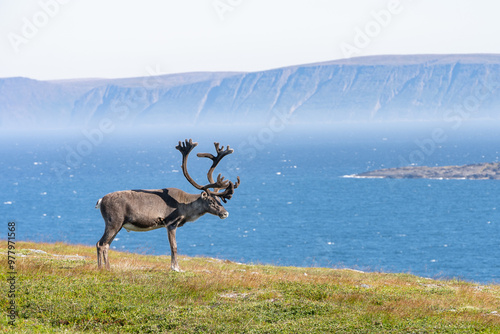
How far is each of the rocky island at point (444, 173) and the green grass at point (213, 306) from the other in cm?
17617

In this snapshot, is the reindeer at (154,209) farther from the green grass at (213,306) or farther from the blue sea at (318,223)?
the blue sea at (318,223)

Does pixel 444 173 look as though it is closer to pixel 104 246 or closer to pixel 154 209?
pixel 154 209

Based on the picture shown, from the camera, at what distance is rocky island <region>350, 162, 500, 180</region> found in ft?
608

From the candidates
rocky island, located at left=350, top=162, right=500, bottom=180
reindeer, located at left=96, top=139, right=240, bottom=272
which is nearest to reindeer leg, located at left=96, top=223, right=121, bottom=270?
reindeer, located at left=96, top=139, right=240, bottom=272

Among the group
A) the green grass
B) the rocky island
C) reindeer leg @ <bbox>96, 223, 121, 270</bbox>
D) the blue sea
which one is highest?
the rocky island

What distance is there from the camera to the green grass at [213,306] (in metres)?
13.5

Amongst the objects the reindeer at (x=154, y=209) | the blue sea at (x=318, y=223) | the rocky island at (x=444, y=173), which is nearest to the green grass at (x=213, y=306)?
the reindeer at (x=154, y=209)

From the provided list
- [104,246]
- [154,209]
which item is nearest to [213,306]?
[104,246]

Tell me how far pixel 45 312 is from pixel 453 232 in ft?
353

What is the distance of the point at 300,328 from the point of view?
13.5m

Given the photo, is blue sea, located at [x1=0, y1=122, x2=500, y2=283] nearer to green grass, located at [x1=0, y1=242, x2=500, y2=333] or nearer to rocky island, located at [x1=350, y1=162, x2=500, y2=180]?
rocky island, located at [x1=350, y1=162, x2=500, y2=180]

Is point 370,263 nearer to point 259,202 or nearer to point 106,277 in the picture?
point 259,202

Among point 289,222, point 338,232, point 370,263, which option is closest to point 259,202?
point 289,222

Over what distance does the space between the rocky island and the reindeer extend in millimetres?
174684
